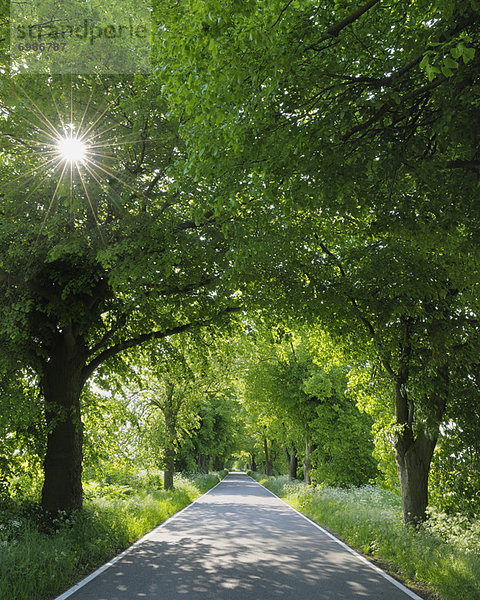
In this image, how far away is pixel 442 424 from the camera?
1095cm

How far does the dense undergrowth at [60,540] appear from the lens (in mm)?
6234

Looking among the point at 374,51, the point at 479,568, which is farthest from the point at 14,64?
the point at 479,568

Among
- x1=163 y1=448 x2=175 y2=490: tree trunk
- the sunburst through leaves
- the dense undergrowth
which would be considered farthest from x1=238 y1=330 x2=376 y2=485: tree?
the sunburst through leaves

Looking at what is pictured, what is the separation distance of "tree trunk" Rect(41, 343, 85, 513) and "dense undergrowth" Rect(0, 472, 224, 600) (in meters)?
0.42

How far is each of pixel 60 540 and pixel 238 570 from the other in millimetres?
3049

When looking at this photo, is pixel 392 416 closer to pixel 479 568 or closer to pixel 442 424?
pixel 442 424

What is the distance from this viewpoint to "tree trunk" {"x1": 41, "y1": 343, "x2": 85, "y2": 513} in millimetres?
10109

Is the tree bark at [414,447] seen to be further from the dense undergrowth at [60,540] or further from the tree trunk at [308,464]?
the tree trunk at [308,464]

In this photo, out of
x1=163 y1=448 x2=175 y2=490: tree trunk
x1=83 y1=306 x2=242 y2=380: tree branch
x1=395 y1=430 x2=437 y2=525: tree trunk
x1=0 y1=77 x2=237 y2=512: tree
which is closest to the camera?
x1=0 y1=77 x2=237 y2=512: tree

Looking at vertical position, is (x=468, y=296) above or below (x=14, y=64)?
below

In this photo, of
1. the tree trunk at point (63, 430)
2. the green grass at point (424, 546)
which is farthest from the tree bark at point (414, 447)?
the tree trunk at point (63, 430)

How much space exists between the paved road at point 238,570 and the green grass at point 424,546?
0.48 m

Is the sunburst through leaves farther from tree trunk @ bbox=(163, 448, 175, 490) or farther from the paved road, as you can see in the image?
tree trunk @ bbox=(163, 448, 175, 490)

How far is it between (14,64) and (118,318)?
560 centimetres
